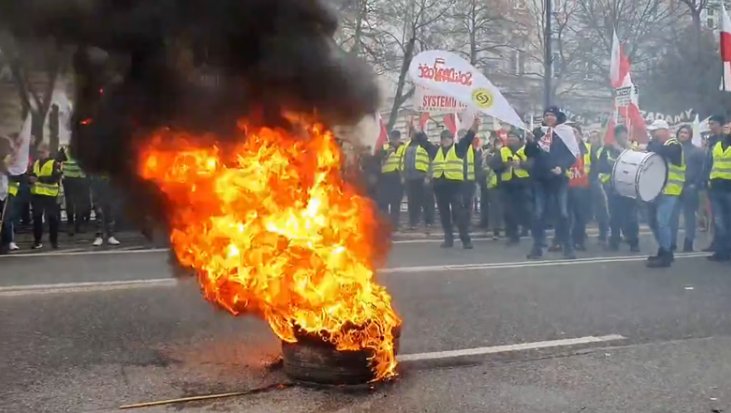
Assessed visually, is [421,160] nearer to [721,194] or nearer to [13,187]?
[721,194]

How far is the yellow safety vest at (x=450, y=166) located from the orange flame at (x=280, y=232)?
6.79 m

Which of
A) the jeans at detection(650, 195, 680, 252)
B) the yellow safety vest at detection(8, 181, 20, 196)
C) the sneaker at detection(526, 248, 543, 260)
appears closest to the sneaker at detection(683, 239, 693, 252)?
the jeans at detection(650, 195, 680, 252)

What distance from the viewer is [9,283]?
28.0 feet

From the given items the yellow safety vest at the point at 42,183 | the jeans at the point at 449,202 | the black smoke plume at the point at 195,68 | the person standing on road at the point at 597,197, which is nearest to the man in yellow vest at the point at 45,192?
the yellow safety vest at the point at 42,183

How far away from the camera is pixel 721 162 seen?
10422 millimetres

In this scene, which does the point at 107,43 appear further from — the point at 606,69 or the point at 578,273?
the point at 606,69

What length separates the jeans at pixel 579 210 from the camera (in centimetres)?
1197

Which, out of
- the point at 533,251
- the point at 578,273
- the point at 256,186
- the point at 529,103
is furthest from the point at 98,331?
the point at 529,103

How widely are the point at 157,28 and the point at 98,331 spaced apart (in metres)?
2.47

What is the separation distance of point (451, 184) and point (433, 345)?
6555 millimetres

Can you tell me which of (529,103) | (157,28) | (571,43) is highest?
(571,43)

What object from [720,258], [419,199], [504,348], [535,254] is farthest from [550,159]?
[504,348]

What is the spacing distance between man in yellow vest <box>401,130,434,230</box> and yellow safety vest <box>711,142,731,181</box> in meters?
5.58

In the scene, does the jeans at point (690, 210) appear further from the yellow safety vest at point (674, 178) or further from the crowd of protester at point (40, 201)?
the crowd of protester at point (40, 201)
